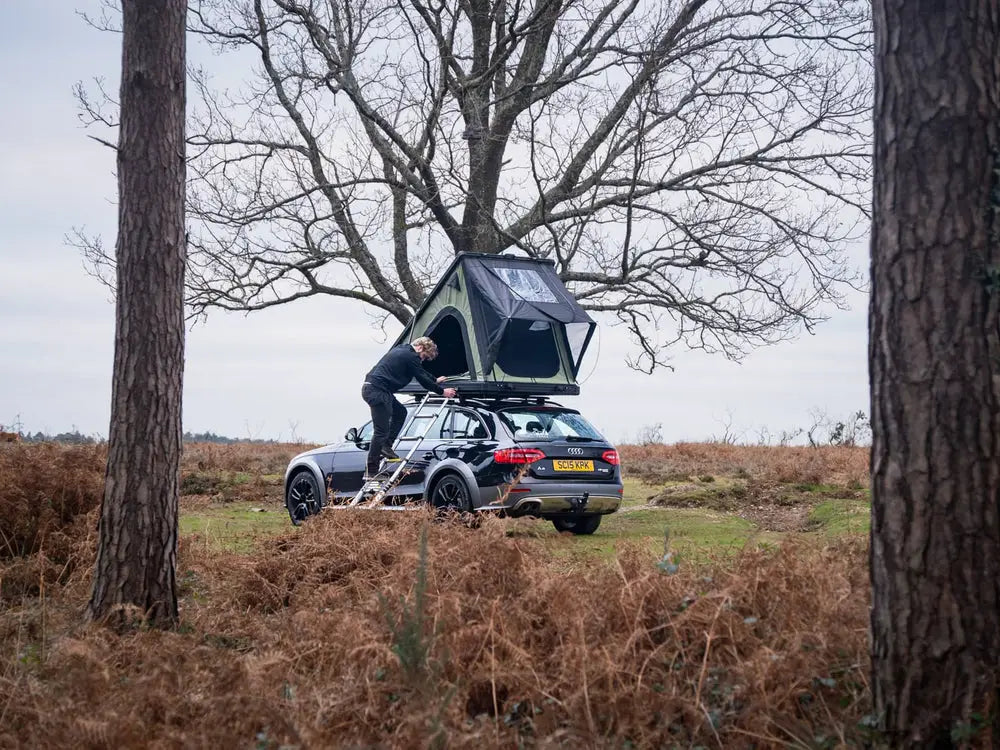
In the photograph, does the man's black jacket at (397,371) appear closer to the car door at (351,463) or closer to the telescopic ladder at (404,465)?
the telescopic ladder at (404,465)

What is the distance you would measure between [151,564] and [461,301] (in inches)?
378

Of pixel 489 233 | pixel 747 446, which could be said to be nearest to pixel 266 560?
pixel 489 233

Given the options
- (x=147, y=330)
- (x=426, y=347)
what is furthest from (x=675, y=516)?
(x=147, y=330)

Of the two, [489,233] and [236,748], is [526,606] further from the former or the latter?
[489,233]

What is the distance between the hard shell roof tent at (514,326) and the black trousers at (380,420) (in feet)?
2.66

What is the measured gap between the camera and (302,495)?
16406 millimetres

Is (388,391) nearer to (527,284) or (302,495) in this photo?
(302,495)

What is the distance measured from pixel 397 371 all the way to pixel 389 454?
1.29 meters

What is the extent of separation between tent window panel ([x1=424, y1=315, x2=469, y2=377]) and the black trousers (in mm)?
2914

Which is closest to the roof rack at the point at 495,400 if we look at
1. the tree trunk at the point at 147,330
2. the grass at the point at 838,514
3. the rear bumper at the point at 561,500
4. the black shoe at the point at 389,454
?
the black shoe at the point at 389,454

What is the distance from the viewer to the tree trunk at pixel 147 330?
24.5 feet

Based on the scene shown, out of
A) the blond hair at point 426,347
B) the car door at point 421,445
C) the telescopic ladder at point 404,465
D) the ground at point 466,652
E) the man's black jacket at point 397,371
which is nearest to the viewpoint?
the ground at point 466,652

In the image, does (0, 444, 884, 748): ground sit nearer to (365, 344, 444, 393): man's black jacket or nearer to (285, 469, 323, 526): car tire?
(365, 344, 444, 393): man's black jacket

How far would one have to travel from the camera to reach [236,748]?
486 centimetres
